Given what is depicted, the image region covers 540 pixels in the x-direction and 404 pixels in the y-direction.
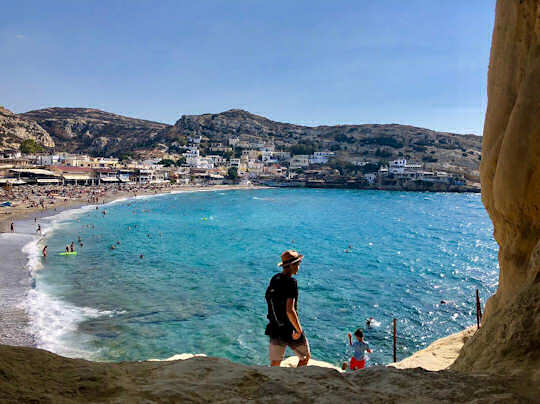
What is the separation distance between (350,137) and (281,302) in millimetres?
167913

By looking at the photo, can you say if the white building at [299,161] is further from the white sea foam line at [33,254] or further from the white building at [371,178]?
the white sea foam line at [33,254]

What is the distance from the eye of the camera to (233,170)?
110m

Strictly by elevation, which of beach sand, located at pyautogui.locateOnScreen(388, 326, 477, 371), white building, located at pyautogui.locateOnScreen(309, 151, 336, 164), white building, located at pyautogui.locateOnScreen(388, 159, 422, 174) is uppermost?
white building, located at pyautogui.locateOnScreen(309, 151, 336, 164)

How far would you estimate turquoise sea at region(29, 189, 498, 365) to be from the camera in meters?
13.2

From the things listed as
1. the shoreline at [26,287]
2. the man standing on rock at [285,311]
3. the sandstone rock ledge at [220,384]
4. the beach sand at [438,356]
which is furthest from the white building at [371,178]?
the sandstone rock ledge at [220,384]

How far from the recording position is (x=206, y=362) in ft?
10.7

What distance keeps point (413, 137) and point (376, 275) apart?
14498 cm

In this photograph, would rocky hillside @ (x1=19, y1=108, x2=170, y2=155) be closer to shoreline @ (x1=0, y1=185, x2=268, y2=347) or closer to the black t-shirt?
shoreline @ (x1=0, y1=185, x2=268, y2=347)

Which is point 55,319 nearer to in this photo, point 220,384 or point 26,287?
point 26,287

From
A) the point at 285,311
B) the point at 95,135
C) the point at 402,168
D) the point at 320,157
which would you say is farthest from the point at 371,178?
the point at 95,135

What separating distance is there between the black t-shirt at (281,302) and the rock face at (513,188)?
1934 millimetres

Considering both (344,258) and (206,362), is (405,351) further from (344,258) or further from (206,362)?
(344,258)

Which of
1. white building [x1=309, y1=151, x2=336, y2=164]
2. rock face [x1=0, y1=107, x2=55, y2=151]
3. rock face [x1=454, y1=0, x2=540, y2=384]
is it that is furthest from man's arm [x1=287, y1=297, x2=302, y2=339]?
white building [x1=309, y1=151, x2=336, y2=164]

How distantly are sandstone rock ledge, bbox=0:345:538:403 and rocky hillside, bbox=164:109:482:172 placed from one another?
5209 inches
